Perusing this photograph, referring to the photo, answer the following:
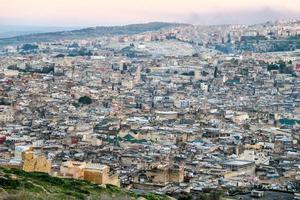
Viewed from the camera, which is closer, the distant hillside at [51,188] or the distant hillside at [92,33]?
the distant hillside at [51,188]

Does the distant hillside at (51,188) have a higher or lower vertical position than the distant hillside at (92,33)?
higher

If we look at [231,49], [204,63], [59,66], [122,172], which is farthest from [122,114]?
[231,49]

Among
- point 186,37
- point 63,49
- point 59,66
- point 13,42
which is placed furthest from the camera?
point 13,42

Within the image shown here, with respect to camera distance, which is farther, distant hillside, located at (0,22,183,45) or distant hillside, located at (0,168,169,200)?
distant hillside, located at (0,22,183,45)

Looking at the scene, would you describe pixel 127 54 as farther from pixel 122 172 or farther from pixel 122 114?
pixel 122 172

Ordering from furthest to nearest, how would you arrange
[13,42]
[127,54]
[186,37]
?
[13,42] < [186,37] < [127,54]
